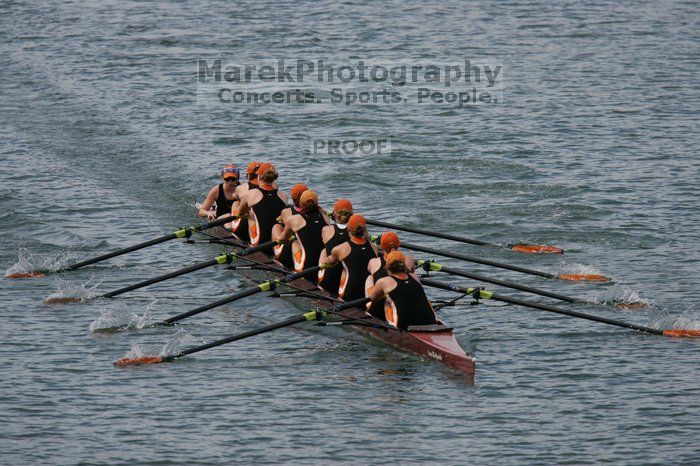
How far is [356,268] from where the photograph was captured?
23781 millimetres

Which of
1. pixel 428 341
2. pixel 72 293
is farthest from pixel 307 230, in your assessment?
pixel 72 293

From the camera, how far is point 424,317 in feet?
73.3

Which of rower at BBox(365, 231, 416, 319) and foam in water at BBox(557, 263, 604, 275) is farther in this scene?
foam in water at BBox(557, 263, 604, 275)

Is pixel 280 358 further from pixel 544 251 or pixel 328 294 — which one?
pixel 544 251

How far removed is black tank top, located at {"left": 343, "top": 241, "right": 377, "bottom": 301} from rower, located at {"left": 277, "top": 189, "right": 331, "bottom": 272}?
1.73m

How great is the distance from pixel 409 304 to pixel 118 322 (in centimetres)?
651

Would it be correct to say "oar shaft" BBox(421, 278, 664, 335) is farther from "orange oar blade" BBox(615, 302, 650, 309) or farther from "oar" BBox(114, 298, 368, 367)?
"oar" BBox(114, 298, 368, 367)

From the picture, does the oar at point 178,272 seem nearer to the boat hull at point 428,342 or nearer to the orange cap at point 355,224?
the orange cap at point 355,224

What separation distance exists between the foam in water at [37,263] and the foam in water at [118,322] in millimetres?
3815

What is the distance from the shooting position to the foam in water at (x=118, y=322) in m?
24.5

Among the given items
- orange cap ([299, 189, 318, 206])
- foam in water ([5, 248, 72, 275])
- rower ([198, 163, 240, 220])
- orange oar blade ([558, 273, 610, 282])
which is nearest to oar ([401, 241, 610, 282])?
orange oar blade ([558, 273, 610, 282])

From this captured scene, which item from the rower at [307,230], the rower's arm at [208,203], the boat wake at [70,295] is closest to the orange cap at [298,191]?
the rower at [307,230]

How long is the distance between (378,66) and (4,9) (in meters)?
21.0

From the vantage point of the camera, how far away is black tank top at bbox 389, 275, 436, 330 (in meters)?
22.2
